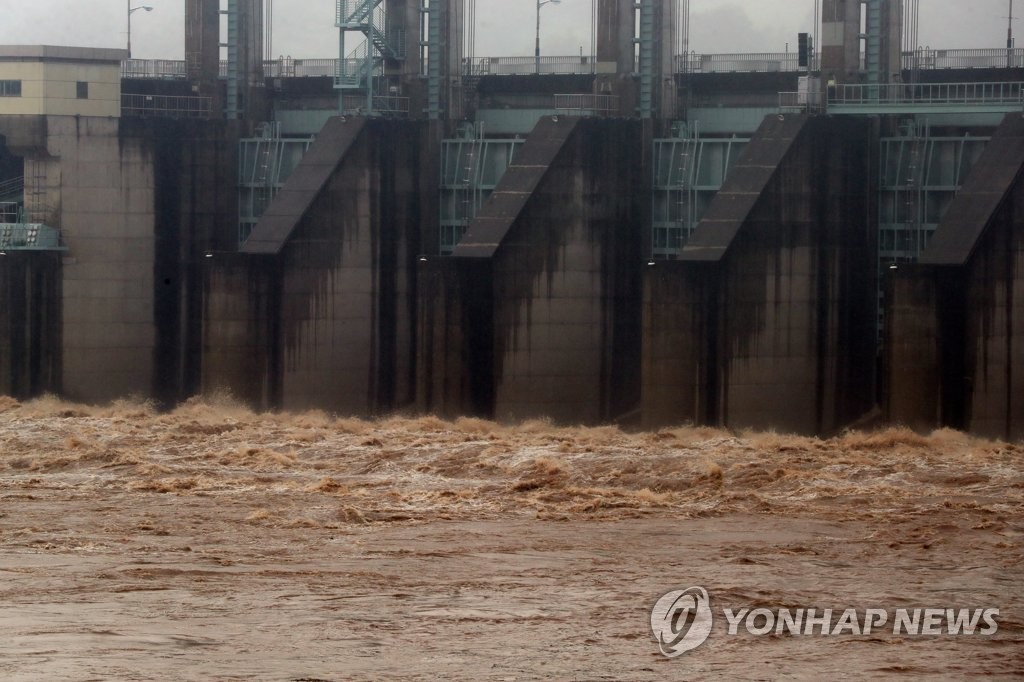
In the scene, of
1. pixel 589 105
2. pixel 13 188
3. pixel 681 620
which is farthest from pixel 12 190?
pixel 681 620

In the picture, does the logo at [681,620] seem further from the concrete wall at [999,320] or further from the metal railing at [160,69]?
the metal railing at [160,69]

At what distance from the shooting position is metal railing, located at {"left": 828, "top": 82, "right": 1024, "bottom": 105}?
3575cm

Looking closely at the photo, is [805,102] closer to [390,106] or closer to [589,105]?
[589,105]

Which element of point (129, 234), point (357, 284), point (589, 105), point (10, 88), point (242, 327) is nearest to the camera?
point (242, 327)

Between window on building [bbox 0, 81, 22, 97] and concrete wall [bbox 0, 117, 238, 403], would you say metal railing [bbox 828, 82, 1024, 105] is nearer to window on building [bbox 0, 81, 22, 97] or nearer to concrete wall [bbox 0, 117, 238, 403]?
concrete wall [bbox 0, 117, 238, 403]

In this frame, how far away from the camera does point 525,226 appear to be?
118ft

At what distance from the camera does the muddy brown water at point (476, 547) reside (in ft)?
56.3

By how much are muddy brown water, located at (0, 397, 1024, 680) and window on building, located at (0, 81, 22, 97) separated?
902 centimetres

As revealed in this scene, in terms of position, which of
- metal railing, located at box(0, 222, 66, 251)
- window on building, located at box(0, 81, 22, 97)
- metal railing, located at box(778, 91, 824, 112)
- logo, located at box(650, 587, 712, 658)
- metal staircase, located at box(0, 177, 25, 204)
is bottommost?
logo, located at box(650, 587, 712, 658)

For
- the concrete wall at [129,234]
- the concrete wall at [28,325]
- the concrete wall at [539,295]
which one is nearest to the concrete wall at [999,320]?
the concrete wall at [539,295]

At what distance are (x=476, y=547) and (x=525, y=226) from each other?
45.3ft

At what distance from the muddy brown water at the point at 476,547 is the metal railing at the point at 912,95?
24.7ft

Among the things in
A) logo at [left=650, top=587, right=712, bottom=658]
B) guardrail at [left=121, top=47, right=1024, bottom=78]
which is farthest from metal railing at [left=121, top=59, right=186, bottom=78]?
logo at [left=650, top=587, right=712, bottom=658]

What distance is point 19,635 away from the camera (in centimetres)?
1758
